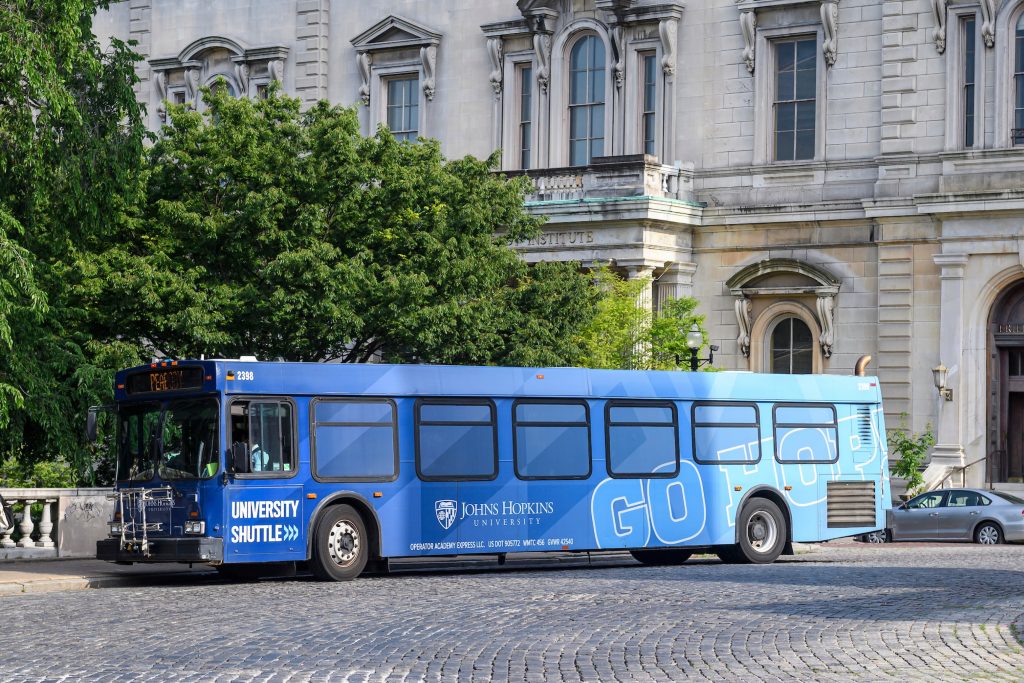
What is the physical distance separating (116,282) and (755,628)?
16237 millimetres

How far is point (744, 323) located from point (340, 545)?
22307 mm

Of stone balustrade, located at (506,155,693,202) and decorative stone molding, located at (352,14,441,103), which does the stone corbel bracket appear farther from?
decorative stone molding, located at (352,14,441,103)

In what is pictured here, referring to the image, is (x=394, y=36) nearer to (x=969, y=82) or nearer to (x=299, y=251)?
(x=969, y=82)

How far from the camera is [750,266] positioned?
4356 cm

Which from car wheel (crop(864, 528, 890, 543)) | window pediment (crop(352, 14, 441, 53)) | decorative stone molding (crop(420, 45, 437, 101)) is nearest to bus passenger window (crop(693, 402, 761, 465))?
car wheel (crop(864, 528, 890, 543))

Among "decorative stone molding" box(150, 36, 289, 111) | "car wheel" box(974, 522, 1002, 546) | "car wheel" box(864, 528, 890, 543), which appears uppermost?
"decorative stone molding" box(150, 36, 289, 111)

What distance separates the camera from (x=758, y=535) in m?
27.5

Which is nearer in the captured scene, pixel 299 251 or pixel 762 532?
pixel 762 532

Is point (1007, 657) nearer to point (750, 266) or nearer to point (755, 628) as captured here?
point (755, 628)

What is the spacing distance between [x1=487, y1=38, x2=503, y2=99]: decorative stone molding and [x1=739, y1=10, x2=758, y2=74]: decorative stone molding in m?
6.99

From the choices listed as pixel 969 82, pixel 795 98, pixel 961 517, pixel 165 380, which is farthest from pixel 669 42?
pixel 165 380

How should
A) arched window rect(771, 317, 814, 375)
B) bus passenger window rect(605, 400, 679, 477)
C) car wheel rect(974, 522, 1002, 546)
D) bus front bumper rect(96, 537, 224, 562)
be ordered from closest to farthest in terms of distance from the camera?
bus front bumper rect(96, 537, 224, 562), bus passenger window rect(605, 400, 679, 477), car wheel rect(974, 522, 1002, 546), arched window rect(771, 317, 814, 375)

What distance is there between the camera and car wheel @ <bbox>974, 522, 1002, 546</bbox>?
3578 cm

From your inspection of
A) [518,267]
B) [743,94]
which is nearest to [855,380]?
[518,267]
